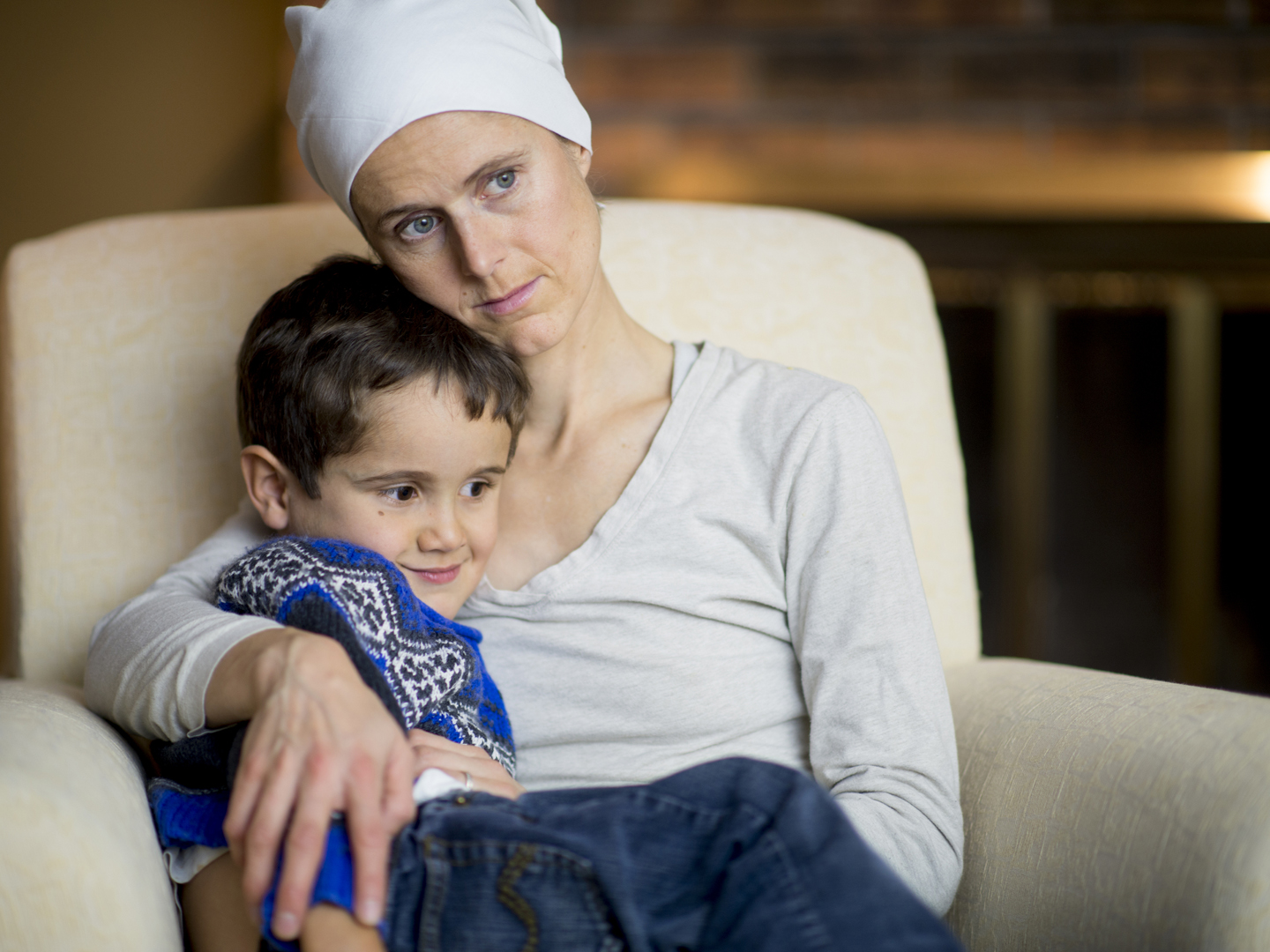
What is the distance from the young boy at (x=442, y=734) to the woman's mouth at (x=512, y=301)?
0.04 m

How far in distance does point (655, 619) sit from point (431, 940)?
A: 0.38 meters

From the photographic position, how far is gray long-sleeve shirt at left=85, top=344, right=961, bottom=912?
88 cm

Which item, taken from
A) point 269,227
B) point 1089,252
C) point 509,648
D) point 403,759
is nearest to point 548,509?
point 509,648

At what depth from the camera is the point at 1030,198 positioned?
2.48 m

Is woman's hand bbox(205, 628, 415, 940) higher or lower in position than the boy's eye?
lower

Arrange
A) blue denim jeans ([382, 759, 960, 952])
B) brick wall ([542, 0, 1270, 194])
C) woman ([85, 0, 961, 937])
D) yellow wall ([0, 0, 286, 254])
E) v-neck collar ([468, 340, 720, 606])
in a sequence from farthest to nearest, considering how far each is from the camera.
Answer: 1. brick wall ([542, 0, 1270, 194])
2. yellow wall ([0, 0, 286, 254])
3. v-neck collar ([468, 340, 720, 606])
4. woman ([85, 0, 961, 937])
5. blue denim jeans ([382, 759, 960, 952])

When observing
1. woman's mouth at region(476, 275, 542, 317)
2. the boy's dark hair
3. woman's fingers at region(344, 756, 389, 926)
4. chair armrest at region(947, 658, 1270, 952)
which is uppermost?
woman's mouth at region(476, 275, 542, 317)

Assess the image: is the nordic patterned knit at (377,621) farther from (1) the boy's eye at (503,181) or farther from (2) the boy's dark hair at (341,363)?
(1) the boy's eye at (503,181)

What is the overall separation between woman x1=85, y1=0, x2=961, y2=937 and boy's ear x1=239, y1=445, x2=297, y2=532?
0.06m

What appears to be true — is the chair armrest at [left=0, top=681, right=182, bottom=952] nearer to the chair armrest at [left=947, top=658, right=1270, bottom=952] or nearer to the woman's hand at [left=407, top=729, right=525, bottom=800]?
the woman's hand at [left=407, top=729, right=525, bottom=800]

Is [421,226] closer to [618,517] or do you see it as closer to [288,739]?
[618,517]

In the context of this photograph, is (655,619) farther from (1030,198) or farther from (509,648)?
(1030,198)

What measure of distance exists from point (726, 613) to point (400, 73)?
21.2 inches

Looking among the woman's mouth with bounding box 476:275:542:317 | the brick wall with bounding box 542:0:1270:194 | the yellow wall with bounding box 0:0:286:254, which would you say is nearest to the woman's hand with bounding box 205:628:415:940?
the woman's mouth with bounding box 476:275:542:317
